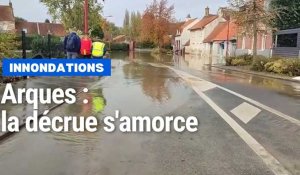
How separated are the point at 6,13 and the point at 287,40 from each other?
69011 mm

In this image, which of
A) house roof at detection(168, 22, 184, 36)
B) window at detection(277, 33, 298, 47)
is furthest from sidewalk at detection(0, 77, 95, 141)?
house roof at detection(168, 22, 184, 36)

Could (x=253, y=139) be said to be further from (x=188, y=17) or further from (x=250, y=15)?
(x=188, y=17)

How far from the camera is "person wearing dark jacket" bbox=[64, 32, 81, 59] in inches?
656

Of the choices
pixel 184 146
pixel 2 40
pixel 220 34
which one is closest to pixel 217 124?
pixel 184 146

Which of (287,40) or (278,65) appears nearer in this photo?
(278,65)

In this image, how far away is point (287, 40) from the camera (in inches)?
1388

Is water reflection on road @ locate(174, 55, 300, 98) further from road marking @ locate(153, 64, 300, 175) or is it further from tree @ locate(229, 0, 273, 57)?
tree @ locate(229, 0, 273, 57)

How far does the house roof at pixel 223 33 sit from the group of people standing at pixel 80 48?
116 ft

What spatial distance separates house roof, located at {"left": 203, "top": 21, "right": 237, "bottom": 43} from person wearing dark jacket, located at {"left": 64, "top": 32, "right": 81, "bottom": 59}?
120 feet

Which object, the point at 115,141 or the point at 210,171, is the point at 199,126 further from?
the point at 210,171

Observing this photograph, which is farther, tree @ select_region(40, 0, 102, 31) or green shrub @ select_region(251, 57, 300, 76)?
tree @ select_region(40, 0, 102, 31)

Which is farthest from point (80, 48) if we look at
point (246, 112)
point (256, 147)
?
point (256, 147)

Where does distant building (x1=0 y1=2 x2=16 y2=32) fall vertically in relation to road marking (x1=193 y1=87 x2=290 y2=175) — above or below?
above

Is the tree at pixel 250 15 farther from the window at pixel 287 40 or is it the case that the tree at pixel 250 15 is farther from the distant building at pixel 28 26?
the distant building at pixel 28 26
